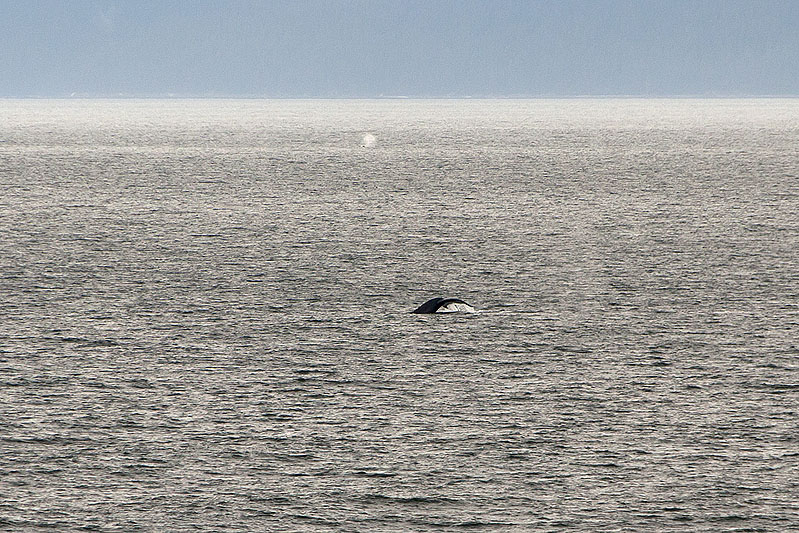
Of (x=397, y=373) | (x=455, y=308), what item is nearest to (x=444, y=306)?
(x=455, y=308)

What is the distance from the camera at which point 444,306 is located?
7.34 m

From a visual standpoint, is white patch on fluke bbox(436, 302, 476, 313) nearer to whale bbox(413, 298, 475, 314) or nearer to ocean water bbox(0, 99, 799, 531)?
whale bbox(413, 298, 475, 314)

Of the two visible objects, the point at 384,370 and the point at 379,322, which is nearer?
the point at 384,370

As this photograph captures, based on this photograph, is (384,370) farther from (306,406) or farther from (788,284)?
(788,284)

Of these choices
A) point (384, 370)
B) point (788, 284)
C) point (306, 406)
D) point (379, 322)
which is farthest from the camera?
point (788, 284)

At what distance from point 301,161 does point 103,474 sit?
22705 millimetres

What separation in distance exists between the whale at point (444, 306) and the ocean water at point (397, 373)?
0.12 m

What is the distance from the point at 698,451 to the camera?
14.4 ft

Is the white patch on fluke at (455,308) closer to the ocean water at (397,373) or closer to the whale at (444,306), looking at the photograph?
the whale at (444,306)

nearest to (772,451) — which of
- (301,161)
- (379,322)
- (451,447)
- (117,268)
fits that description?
(451,447)

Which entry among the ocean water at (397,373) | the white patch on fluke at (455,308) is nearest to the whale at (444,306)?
the white patch on fluke at (455,308)

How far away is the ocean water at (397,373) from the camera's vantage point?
3.87 metres

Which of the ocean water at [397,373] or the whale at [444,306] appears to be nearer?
the ocean water at [397,373]

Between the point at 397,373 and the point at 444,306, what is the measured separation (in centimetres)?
172
